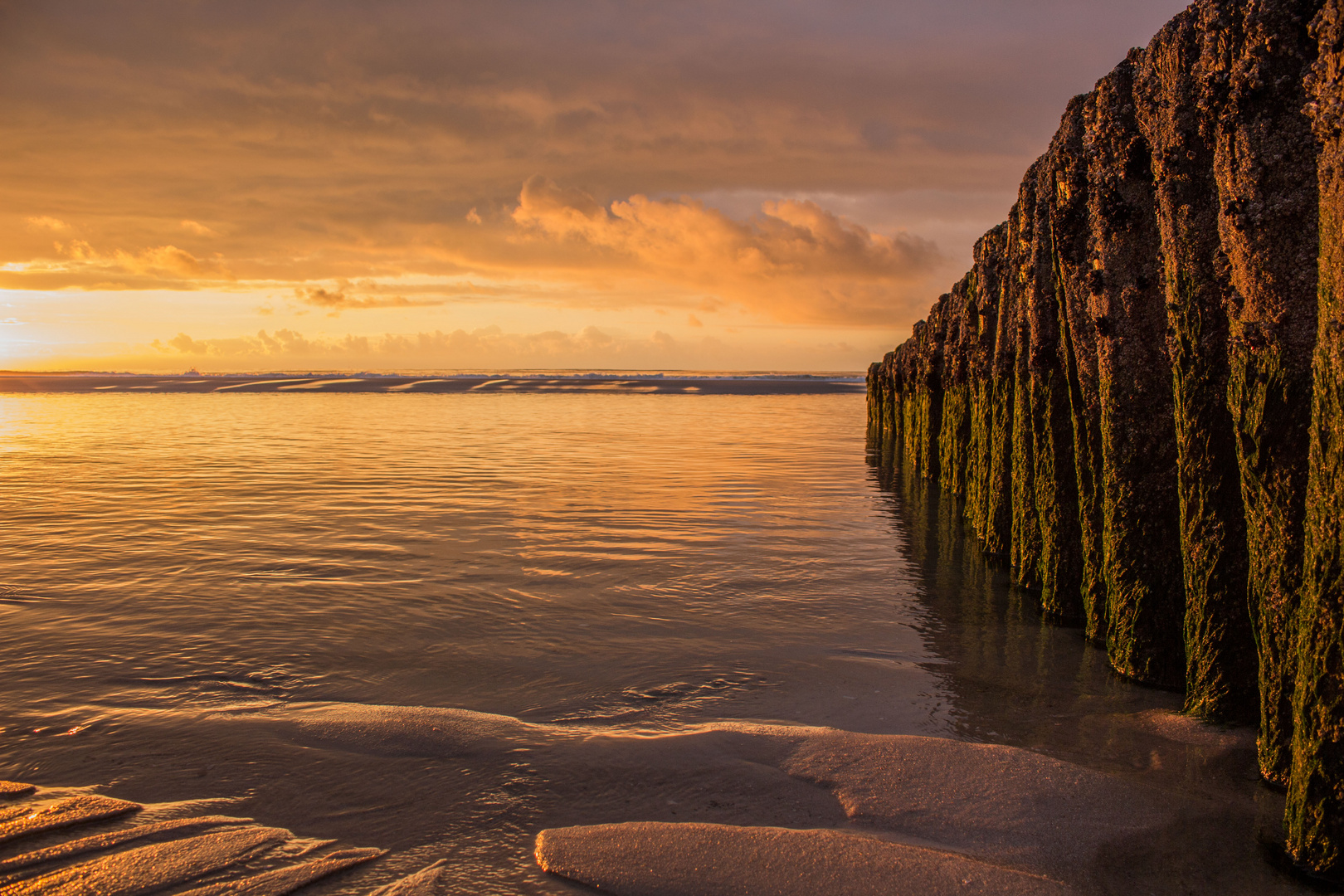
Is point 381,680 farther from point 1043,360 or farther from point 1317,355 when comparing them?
point 1043,360

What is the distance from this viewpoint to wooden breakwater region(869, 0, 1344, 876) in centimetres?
288

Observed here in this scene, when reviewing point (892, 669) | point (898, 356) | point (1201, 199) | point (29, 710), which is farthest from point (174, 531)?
point (898, 356)

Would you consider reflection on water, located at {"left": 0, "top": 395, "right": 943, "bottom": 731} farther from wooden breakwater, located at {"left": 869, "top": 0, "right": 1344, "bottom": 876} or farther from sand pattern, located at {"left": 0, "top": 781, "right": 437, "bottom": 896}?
wooden breakwater, located at {"left": 869, "top": 0, "right": 1344, "bottom": 876}

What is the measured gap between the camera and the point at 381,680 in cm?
486

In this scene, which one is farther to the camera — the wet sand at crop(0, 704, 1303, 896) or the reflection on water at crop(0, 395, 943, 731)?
the reflection on water at crop(0, 395, 943, 731)

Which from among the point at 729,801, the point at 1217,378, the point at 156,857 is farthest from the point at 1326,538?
→ the point at 156,857

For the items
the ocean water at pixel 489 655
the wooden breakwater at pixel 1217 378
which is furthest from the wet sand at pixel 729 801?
the wooden breakwater at pixel 1217 378

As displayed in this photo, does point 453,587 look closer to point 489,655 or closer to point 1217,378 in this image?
point 489,655

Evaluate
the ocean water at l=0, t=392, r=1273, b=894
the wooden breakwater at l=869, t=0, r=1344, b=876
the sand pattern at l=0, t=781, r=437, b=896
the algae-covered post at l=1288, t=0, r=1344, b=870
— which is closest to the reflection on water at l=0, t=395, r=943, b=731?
the ocean water at l=0, t=392, r=1273, b=894

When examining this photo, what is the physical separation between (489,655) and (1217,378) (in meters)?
4.57

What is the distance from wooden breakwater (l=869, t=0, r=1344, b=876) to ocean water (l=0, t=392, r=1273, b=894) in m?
0.67

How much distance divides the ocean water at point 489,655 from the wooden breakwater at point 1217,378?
2.20 ft

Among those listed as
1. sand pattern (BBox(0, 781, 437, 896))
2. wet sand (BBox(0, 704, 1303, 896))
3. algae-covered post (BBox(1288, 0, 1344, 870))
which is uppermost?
algae-covered post (BBox(1288, 0, 1344, 870))

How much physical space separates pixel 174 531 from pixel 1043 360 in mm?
9600
